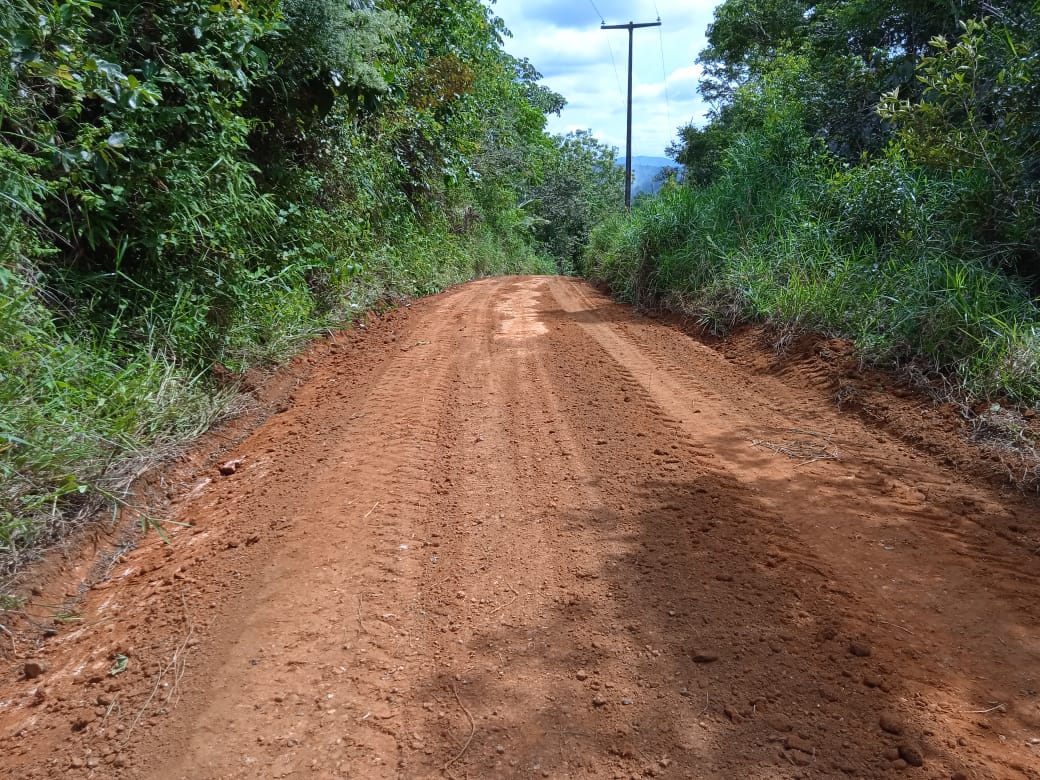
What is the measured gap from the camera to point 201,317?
4504 mm

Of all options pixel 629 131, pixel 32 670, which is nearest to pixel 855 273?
pixel 32 670

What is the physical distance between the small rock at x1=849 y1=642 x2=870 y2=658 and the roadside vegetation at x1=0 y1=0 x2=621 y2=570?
3.35m

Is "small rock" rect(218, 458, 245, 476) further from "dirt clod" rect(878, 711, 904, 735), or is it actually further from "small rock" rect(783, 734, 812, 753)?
"dirt clod" rect(878, 711, 904, 735)

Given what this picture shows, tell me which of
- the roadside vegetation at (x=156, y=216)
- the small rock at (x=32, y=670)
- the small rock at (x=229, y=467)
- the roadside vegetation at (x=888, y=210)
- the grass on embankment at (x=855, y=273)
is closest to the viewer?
the small rock at (x=32, y=670)

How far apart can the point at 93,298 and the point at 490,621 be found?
136 inches

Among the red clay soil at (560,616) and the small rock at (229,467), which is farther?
the small rock at (229,467)

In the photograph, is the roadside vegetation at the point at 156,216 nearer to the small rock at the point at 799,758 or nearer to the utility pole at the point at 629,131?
the small rock at the point at 799,758

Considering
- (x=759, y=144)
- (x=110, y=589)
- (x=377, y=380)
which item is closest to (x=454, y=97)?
(x=759, y=144)

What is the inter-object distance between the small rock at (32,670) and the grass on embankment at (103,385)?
499mm

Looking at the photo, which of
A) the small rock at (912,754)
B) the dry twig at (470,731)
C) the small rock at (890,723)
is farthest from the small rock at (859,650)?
the dry twig at (470,731)

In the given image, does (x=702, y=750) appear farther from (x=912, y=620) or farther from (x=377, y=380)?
(x=377, y=380)

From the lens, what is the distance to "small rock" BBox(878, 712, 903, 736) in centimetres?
176

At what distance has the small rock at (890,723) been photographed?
1.76m

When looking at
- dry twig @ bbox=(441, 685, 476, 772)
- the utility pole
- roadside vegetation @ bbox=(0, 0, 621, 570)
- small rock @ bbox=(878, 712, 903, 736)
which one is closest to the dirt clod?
small rock @ bbox=(878, 712, 903, 736)
